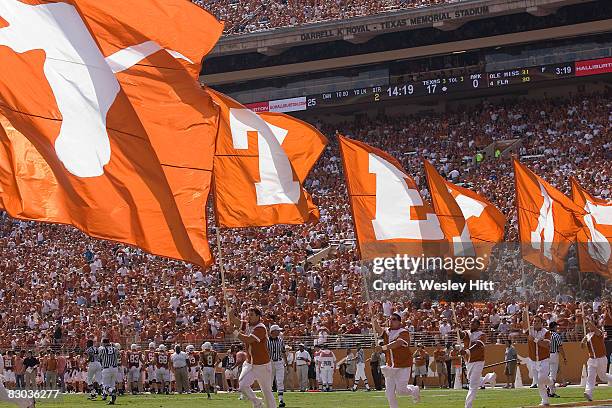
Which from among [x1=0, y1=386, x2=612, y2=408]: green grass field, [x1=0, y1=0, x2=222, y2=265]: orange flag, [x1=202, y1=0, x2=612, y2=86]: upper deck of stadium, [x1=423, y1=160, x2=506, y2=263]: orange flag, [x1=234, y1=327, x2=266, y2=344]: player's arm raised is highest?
[x1=202, y1=0, x2=612, y2=86]: upper deck of stadium

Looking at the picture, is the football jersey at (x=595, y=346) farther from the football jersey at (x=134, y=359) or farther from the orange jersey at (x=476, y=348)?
the football jersey at (x=134, y=359)

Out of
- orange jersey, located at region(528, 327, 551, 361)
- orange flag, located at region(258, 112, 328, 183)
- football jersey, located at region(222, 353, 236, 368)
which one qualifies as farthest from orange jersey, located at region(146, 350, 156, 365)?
orange flag, located at region(258, 112, 328, 183)

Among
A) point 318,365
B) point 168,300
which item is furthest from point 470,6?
point 318,365

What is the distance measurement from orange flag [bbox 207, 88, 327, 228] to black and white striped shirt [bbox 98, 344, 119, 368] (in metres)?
9.08

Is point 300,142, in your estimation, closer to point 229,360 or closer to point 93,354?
point 93,354

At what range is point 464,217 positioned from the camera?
25844 millimetres

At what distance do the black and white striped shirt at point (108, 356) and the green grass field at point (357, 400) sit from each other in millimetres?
842

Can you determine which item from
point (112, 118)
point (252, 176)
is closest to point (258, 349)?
point (252, 176)

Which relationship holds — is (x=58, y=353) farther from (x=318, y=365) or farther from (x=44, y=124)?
(x=44, y=124)

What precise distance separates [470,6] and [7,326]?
66.4 feet

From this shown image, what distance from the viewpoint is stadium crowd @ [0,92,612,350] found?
31234mm

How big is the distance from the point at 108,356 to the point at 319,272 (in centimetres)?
1112

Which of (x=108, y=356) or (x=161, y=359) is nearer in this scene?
(x=108, y=356)

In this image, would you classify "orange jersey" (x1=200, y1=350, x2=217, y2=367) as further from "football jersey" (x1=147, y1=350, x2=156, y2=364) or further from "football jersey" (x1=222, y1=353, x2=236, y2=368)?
"football jersey" (x1=147, y1=350, x2=156, y2=364)
